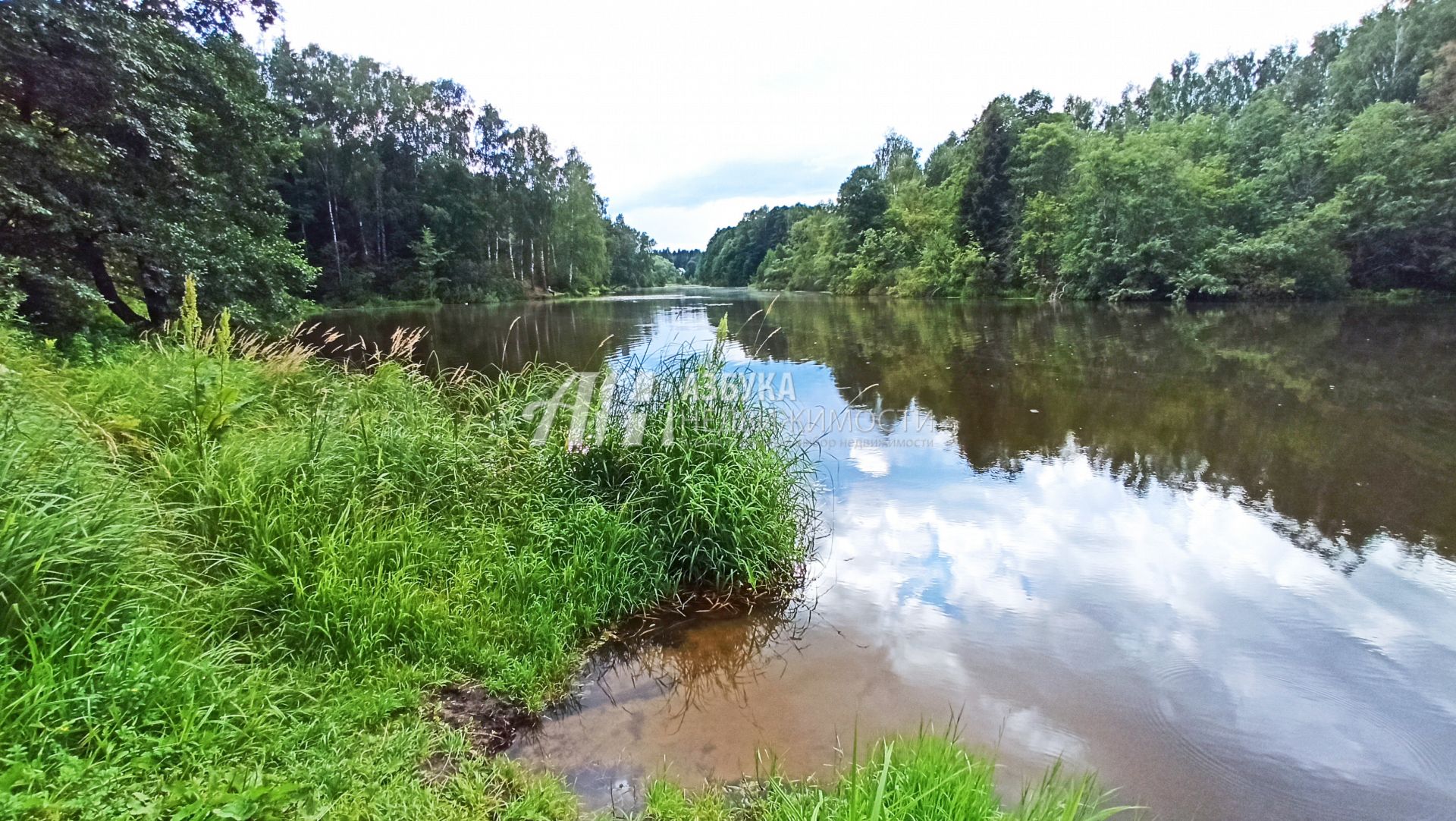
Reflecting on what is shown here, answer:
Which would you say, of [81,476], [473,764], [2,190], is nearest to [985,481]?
[473,764]

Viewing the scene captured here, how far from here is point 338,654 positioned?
2.46m

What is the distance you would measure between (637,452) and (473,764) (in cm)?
199

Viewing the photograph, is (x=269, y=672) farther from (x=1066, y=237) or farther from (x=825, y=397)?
(x=1066, y=237)

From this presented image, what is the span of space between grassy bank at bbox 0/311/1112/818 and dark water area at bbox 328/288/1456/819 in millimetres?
430

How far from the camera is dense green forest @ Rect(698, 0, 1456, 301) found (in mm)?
20781

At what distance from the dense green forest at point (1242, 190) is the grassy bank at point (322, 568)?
26441 mm

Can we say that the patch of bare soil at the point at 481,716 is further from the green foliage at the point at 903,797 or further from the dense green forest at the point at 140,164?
the dense green forest at the point at 140,164

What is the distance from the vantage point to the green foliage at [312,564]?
1.72m

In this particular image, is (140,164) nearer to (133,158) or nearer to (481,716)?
(133,158)

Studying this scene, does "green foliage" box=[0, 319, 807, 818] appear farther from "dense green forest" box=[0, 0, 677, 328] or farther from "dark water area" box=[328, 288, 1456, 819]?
"dense green forest" box=[0, 0, 677, 328]

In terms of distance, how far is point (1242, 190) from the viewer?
23.5 meters

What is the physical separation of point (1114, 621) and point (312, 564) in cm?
419

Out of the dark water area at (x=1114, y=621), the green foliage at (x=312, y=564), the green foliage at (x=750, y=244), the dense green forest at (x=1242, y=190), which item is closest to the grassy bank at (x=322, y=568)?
the green foliage at (x=312, y=564)

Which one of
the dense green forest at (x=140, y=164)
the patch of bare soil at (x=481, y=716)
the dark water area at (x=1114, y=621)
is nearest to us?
the patch of bare soil at (x=481, y=716)
